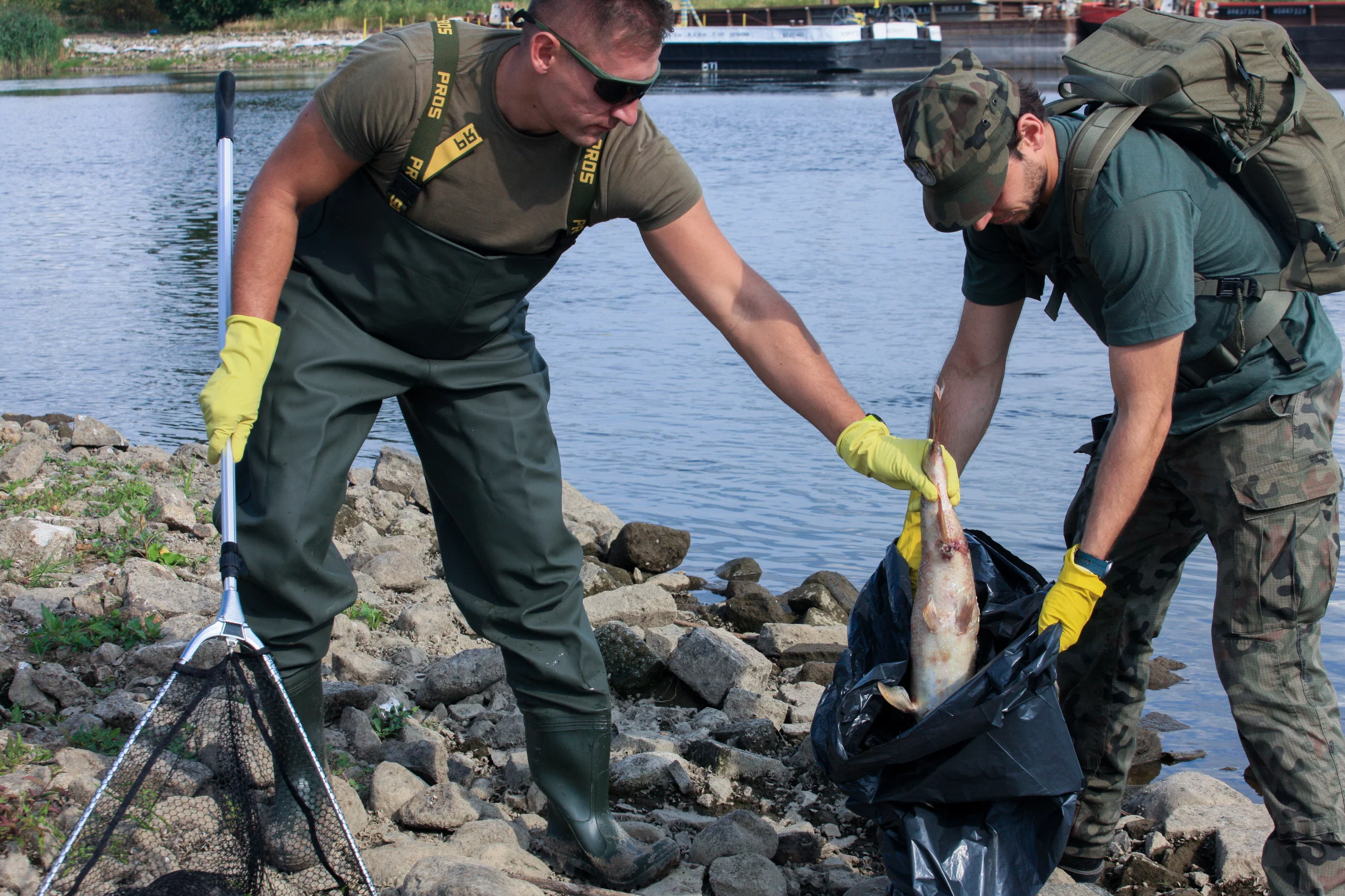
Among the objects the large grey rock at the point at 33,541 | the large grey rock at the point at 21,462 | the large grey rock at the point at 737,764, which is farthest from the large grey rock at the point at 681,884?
the large grey rock at the point at 21,462

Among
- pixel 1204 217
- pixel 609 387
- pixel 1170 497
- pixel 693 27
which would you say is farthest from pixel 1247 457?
pixel 693 27

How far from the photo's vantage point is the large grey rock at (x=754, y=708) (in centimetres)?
419

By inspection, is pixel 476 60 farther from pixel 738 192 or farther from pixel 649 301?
pixel 738 192

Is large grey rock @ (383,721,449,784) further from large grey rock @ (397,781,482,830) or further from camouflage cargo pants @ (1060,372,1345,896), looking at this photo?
camouflage cargo pants @ (1060,372,1345,896)

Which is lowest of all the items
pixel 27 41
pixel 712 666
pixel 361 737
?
pixel 712 666

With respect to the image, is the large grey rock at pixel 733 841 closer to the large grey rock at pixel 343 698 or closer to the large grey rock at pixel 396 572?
the large grey rock at pixel 343 698

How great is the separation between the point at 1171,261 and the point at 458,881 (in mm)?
1924

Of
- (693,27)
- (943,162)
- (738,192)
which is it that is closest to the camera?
(943,162)

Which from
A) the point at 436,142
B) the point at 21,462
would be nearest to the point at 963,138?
the point at 436,142

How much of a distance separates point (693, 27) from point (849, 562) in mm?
44151

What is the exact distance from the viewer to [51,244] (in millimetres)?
15375

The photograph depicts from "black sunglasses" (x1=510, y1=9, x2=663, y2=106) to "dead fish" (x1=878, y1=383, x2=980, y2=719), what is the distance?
1022 mm

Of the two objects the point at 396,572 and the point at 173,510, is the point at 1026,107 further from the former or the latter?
the point at 173,510

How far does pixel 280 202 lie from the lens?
8.89 feet
